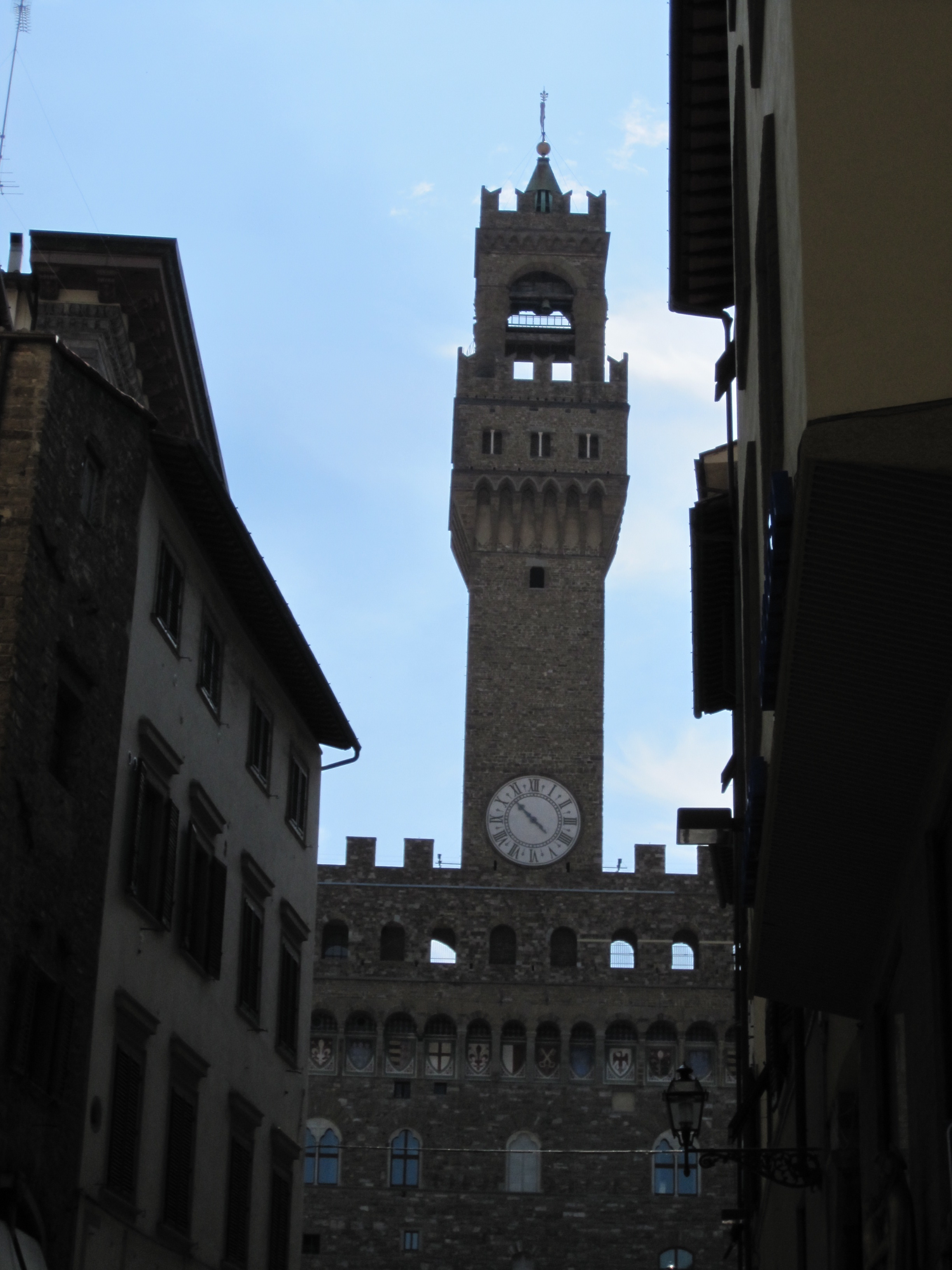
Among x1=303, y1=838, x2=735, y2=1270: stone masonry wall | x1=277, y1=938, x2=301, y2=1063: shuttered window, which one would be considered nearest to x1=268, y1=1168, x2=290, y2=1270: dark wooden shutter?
x1=277, y1=938, x2=301, y2=1063: shuttered window

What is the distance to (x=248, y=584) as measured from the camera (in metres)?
18.1

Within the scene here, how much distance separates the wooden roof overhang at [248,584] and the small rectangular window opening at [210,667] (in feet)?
2.06

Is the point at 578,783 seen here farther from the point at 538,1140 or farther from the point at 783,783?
the point at 783,783

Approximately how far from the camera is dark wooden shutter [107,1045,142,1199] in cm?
1400

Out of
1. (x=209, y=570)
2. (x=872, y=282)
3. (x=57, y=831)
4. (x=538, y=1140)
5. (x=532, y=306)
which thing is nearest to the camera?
(x=872, y=282)

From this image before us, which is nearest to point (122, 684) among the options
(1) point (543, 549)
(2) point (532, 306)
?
(1) point (543, 549)

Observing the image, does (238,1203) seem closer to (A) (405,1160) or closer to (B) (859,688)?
(B) (859,688)

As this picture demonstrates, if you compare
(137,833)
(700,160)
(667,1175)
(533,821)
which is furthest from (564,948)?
(700,160)

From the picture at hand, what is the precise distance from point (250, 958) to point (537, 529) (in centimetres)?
2951

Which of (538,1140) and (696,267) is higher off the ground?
(696,267)

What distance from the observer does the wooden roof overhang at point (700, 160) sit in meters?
13.5

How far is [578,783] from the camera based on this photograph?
43875 mm

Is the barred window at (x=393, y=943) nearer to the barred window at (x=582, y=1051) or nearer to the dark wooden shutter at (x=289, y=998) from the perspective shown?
the barred window at (x=582, y=1051)

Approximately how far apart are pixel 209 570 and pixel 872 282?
1267 cm
